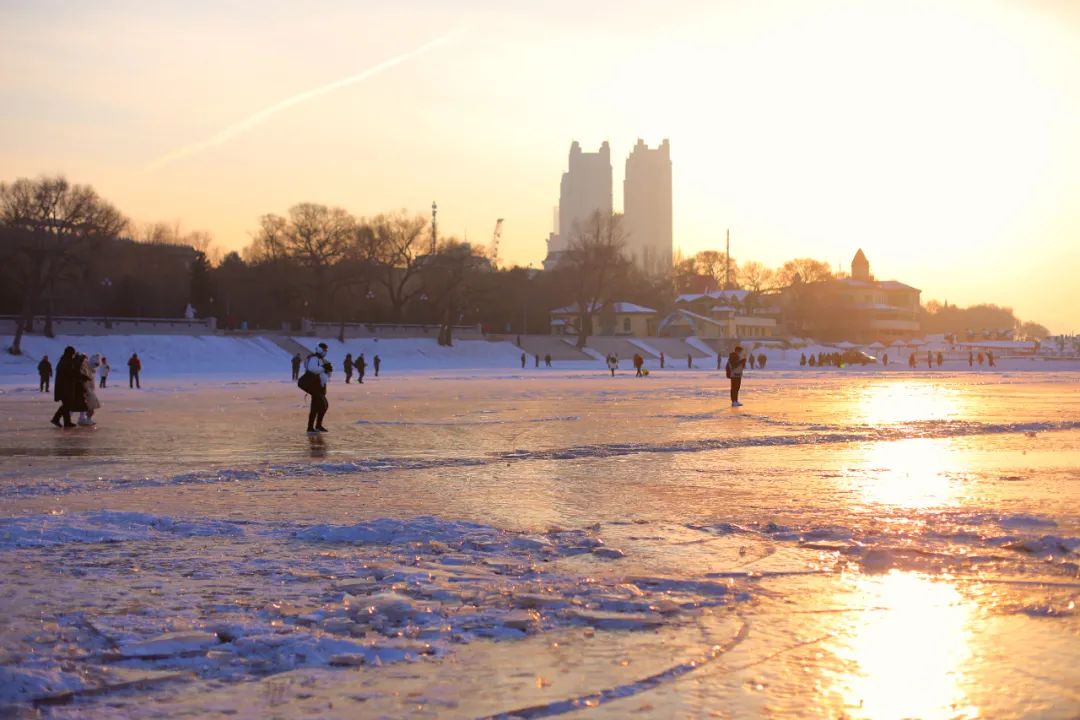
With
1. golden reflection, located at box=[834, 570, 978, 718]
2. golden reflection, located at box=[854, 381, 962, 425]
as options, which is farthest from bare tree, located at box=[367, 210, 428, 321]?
golden reflection, located at box=[834, 570, 978, 718]

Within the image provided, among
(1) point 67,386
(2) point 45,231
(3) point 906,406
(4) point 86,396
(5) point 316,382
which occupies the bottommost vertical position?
(3) point 906,406

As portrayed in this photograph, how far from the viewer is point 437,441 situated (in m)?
14.8

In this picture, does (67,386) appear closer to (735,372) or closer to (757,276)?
(735,372)

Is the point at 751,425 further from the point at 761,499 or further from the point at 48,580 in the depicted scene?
the point at 48,580

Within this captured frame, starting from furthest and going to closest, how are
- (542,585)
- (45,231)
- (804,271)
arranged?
(804,271)
(45,231)
(542,585)

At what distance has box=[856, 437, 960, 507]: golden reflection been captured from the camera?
883 centimetres

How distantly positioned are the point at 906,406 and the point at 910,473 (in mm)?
14179

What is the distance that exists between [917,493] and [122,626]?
268 inches

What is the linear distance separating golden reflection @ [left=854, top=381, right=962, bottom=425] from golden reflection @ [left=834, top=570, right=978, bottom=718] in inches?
526

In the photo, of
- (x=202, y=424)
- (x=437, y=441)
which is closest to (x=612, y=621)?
(x=437, y=441)

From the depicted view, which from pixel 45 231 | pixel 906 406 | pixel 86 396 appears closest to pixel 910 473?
pixel 86 396

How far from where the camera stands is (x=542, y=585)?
222 inches

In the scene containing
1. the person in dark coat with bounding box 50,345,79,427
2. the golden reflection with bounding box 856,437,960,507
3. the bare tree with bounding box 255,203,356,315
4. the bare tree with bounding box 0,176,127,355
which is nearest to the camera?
the golden reflection with bounding box 856,437,960,507

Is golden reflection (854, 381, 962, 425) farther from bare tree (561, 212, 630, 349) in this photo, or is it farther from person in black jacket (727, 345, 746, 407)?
bare tree (561, 212, 630, 349)
